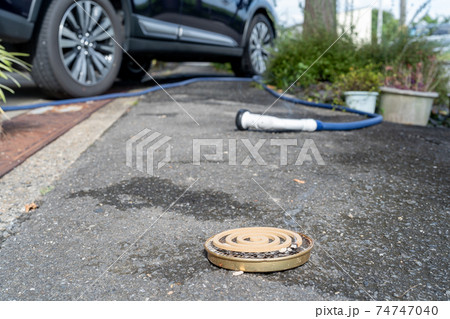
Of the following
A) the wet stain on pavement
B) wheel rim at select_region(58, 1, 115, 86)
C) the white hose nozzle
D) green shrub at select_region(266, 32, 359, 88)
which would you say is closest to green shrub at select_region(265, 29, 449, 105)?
green shrub at select_region(266, 32, 359, 88)

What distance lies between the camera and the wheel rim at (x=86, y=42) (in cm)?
400

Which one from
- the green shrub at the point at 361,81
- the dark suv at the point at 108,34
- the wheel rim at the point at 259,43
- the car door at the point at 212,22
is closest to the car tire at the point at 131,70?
the dark suv at the point at 108,34

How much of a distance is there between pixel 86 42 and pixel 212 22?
80.4 inches

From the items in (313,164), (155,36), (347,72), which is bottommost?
(313,164)

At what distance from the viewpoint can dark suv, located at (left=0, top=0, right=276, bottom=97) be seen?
3799 millimetres

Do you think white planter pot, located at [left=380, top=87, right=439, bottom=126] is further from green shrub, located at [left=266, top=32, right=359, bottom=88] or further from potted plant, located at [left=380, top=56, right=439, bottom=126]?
green shrub, located at [left=266, top=32, right=359, bottom=88]

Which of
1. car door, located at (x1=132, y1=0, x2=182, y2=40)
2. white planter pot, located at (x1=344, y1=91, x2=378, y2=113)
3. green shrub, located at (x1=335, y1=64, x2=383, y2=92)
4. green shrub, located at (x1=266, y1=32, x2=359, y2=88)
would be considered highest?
car door, located at (x1=132, y1=0, x2=182, y2=40)

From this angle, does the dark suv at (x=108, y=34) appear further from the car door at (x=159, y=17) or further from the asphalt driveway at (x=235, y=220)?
the asphalt driveway at (x=235, y=220)

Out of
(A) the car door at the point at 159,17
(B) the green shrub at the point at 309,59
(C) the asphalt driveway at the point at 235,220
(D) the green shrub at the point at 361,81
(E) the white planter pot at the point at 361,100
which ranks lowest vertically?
Answer: (C) the asphalt driveway at the point at 235,220

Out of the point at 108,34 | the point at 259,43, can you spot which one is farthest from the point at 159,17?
the point at 259,43

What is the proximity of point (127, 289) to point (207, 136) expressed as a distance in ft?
6.14

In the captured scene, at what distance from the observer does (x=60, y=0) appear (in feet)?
12.6
